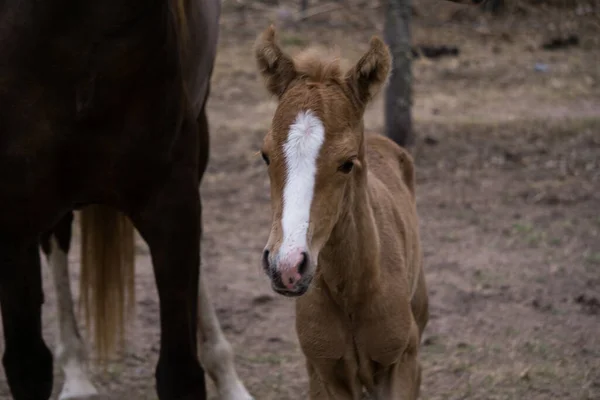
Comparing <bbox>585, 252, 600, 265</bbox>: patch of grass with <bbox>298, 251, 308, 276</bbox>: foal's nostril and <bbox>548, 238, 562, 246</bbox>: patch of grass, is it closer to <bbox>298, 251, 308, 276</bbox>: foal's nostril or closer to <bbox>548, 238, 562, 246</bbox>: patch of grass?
<bbox>548, 238, 562, 246</bbox>: patch of grass

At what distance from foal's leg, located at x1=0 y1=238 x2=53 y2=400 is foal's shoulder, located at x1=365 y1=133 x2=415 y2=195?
1.31 m

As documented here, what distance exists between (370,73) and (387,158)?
1.11 metres

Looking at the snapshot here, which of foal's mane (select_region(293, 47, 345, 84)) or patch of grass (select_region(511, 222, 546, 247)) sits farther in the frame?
patch of grass (select_region(511, 222, 546, 247))

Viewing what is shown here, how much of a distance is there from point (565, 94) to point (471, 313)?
4887 mm

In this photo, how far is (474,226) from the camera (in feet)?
20.4

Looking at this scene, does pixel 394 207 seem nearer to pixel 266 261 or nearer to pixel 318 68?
pixel 318 68

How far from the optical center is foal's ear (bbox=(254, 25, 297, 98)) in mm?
2949

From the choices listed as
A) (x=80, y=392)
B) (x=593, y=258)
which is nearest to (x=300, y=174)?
(x=80, y=392)

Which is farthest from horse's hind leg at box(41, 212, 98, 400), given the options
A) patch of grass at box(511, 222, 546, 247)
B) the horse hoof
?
patch of grass at box(511, 222, 546, 247)

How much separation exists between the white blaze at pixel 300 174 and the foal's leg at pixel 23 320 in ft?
3.40

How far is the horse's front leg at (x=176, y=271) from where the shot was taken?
3172 millimetres

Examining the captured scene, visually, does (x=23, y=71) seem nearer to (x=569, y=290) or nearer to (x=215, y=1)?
(x=215, y=1)

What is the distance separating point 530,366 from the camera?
4.31 metres

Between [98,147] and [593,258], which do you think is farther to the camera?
[593,258]
